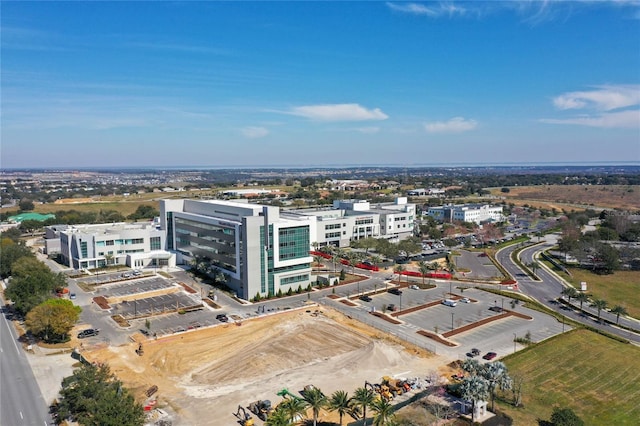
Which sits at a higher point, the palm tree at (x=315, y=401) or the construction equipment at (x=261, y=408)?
the palm tree at (x=315, y=401)

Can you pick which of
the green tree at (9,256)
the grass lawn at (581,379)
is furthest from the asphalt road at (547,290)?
the green tree at (9,256)

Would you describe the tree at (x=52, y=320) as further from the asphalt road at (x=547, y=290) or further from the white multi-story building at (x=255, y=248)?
the asphalt road at (x=547, y=290)

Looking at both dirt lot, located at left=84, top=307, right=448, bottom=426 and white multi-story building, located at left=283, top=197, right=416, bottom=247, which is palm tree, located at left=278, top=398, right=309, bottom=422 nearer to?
dirt lot, located at left=84, top=307, right=448, bottom=426

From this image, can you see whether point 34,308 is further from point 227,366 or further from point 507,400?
point 507,400

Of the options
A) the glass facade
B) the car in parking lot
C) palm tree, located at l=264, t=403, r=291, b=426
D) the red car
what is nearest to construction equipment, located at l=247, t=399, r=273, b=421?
palm tree, located at l=264, t=403, r=291, b=426

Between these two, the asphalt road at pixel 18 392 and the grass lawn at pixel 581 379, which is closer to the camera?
the asphalt road at pixel 18 392

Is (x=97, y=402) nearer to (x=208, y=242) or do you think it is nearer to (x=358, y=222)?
(x=208, y=242)
